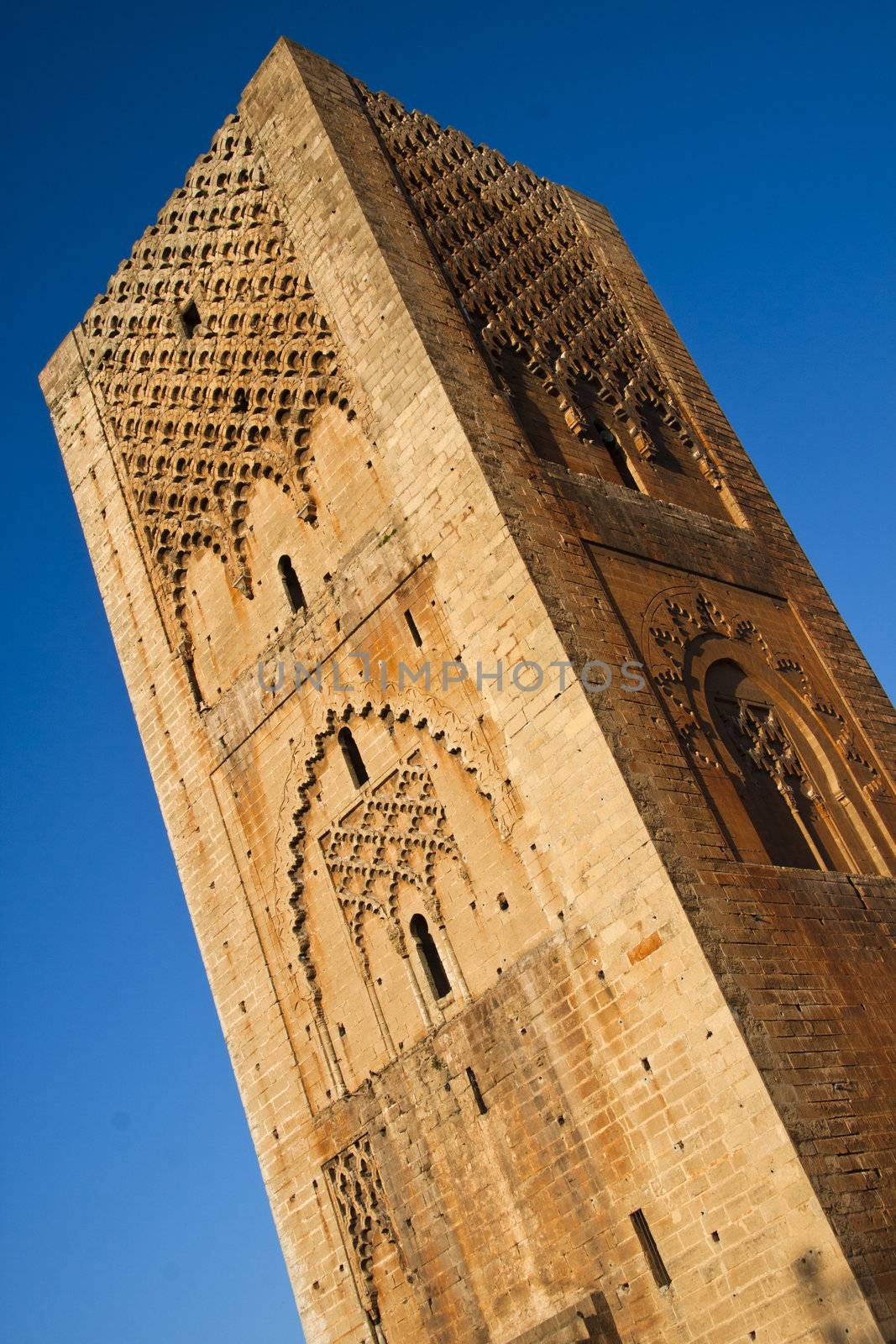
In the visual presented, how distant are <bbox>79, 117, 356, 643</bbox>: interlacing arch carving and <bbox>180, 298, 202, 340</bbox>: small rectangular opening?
18 millimetres

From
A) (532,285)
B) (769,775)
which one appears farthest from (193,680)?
(769,775)

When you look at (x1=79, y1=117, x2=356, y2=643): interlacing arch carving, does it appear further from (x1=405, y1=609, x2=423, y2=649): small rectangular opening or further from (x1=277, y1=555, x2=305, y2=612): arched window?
(x1=405, y1=609, x2=423, y2=649): small rectangular opening

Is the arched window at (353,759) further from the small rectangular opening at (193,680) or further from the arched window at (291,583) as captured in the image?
the small rectangular opening at (193,680)

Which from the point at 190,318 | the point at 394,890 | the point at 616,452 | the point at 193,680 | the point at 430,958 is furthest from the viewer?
the point at 190,318

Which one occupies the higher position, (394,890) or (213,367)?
(213,367)

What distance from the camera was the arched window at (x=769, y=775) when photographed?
1023cm

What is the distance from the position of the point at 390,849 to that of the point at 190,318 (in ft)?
19.8

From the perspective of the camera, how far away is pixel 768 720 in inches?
437

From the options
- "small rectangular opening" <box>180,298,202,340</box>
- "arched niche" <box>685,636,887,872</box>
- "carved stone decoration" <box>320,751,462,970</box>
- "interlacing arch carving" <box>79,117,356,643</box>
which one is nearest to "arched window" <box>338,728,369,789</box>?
"carved stone decoration" <box>320,751,462,970</box>

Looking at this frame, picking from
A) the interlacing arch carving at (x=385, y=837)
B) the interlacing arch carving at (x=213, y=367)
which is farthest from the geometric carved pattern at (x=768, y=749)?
the interlacing arch carving at (x=213, y=367)

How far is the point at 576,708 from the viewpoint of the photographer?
30.6 feet

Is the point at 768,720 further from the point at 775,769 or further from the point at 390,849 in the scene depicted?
the point at 390,849

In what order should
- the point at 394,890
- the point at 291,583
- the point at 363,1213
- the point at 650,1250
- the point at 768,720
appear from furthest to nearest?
1. the point at 291,583
2. the point at 768,720
3. the point at 394,890
4. the point at 363,1213
5. the point at 650,1250

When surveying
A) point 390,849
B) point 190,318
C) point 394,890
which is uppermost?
point 190,318
